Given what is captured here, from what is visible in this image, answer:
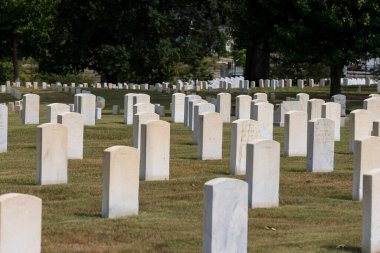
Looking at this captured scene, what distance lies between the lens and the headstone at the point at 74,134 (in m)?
18.5

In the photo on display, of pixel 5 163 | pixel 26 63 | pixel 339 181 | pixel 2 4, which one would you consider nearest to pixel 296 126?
pixel 339 181

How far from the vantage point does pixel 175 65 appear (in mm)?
66688

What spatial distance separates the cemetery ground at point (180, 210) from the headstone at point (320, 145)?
0.75 feet

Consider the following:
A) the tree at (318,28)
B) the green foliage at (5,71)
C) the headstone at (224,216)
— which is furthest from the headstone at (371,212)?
the green foliage at (5,71)

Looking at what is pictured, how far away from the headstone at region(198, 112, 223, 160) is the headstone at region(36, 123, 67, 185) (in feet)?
11.1

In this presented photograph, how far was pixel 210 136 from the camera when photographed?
726 inches

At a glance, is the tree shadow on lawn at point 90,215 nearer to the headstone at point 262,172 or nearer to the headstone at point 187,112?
the headstone at point 262,172

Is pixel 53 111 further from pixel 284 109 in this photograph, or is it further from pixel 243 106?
pixel 284 109

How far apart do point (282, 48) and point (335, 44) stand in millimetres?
1730

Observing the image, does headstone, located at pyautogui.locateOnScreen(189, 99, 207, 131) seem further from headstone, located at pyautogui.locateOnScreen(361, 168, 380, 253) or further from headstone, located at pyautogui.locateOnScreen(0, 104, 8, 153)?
headstone, located at pyautogui.locateOnScreen(361, 168, 380, 253)

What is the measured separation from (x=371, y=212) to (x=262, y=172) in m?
2.79

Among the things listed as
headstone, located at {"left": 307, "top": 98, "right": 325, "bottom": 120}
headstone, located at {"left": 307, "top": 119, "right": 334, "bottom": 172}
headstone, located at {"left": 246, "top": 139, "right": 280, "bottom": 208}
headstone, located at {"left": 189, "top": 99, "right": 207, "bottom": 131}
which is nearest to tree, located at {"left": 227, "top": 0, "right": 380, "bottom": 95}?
headstone, located at {"left": 189, "top": 99, "right": 207, "bottom": 131}

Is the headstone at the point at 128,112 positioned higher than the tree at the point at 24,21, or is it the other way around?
the tree at the point at 24,21

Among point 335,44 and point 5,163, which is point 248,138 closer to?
point 5,163
